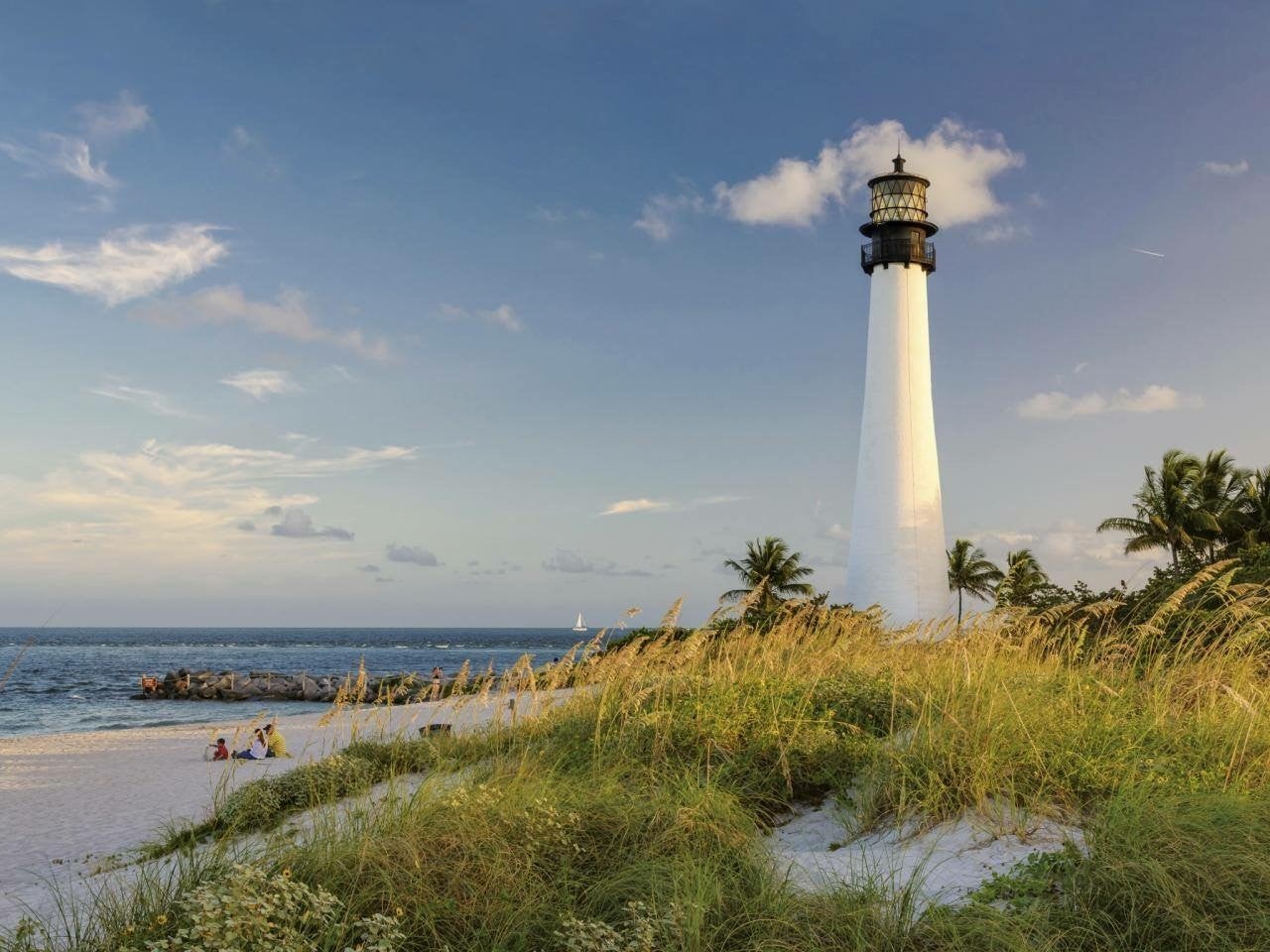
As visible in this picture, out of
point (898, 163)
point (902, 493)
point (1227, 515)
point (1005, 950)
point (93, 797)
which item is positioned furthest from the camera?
point (1227, 515)

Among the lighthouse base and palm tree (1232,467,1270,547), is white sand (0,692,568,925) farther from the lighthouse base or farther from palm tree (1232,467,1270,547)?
palm tree (1232,467,1270,547)

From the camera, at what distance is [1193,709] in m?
8.34

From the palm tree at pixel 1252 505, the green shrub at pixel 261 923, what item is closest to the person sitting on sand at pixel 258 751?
the green shrub at pixel 261 923

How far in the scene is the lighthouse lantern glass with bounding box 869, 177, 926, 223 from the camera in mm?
31672

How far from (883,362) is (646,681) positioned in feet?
73.8

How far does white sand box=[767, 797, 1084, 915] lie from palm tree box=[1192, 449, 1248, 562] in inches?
1471

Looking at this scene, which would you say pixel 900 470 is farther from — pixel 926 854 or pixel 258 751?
pixel 926 854

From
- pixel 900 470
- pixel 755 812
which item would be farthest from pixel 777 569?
pixel 755 812

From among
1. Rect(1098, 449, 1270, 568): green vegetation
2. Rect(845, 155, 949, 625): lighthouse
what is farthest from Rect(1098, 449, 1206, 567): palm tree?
Rect(845, 155, 949, 625): lighthouse

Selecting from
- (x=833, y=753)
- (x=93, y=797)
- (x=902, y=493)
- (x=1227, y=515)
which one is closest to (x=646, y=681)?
(x=833, y=753)

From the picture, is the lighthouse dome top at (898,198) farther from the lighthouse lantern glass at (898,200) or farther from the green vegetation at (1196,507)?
the green vegetation at (1196,507)

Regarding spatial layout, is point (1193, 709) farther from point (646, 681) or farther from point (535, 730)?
point (535, 730)

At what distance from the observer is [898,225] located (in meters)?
31.4

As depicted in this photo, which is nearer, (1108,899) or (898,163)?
(1108,899)
